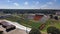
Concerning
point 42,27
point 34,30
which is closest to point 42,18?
point 42,27

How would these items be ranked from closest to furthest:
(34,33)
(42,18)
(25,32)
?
(34,33) → (25,32) → (42,18)

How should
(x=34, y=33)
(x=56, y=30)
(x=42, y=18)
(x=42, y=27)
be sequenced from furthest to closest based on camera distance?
(x=42, y=18)
(x=42, y=27)
(x=56, y=30)
(x=34, y=33)

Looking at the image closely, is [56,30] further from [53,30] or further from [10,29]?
[10,29]

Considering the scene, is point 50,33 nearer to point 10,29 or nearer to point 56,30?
point 56,30

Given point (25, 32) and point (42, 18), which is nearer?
point (25, 32)

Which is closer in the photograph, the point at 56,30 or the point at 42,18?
the point at 56,30

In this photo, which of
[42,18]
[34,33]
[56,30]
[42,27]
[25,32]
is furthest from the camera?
[42,18]

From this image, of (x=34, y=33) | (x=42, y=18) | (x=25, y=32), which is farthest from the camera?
(x=42, y=18)

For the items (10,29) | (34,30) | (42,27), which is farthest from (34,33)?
(42,27)
